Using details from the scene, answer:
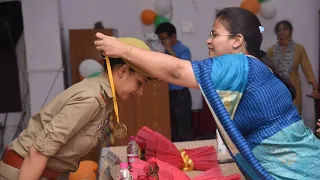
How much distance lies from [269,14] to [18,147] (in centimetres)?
424

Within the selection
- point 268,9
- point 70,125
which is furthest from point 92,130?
point 268,9

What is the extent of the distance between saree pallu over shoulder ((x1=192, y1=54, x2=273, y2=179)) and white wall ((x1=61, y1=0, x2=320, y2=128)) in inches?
157

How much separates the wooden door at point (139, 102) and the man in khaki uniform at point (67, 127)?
2614 millimetres

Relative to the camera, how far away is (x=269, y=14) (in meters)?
5.08

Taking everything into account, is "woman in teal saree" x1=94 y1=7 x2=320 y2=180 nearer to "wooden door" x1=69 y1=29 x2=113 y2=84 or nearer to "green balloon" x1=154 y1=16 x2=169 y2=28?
"wooden door" x1=69 y1=29 x2=113 y2=84

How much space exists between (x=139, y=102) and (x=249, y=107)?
3.09m

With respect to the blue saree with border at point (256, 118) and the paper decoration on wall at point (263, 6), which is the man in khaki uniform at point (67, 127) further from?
the paper decoration on wall at point (263, 6)

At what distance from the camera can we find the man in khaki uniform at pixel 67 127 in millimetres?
1312

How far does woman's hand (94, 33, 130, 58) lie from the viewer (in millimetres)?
1207

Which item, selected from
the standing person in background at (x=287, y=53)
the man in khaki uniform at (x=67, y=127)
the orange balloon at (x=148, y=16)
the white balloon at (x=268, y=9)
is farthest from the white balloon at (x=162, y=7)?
the man in khaki uniform at (x=67, y=127)

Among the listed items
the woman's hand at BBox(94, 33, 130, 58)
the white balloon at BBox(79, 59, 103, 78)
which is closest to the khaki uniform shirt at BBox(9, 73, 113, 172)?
the woman's hand at BBox(94, 33, 130, 58)

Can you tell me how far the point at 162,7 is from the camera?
16.3 ft

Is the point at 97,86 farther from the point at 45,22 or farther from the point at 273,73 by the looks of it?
the point at 45,22

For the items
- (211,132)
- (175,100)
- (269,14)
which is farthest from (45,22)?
(269,14)
